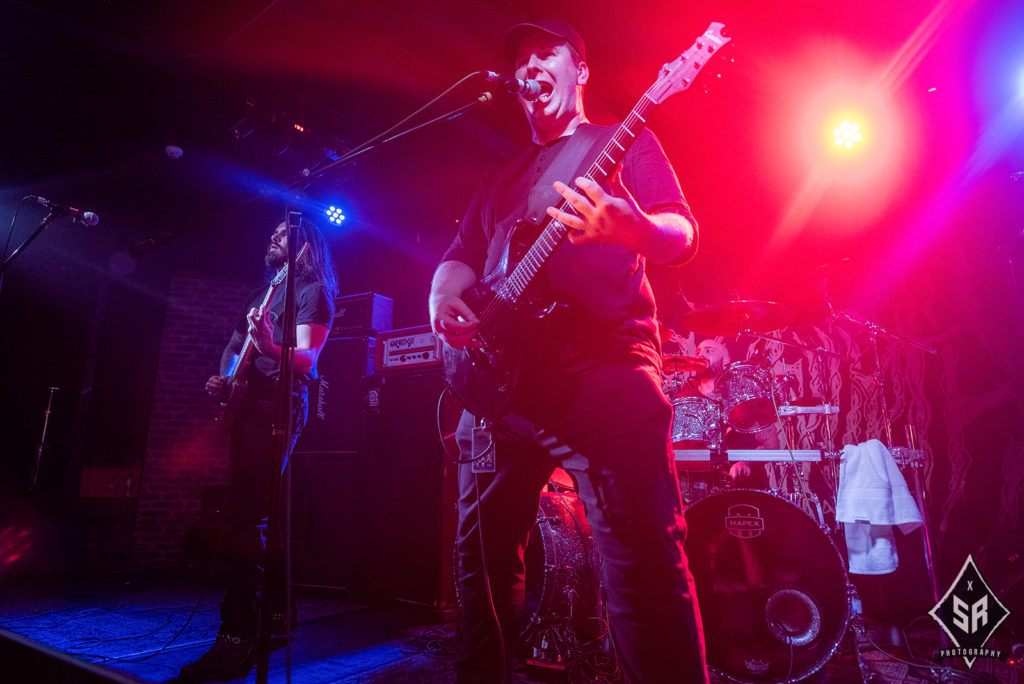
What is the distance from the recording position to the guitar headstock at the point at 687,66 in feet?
5.16

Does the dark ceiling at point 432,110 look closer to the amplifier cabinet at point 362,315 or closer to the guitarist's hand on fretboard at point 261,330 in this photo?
the amplifier cabinet at point 362,315

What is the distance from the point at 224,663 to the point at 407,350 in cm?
229

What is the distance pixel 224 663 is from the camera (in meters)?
2.63

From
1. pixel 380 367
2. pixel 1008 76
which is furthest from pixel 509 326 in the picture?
pixel 1008 76

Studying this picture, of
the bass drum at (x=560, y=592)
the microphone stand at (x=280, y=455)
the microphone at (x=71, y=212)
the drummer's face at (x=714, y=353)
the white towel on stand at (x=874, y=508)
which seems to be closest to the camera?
the microphone stand at (x=280, y=455)

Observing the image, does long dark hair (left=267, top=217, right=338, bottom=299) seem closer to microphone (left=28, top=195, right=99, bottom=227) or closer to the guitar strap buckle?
the guitar strap buckle

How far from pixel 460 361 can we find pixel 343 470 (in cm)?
324

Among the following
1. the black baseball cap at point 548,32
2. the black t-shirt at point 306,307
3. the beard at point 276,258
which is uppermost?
the black baseball cap at point 548,32

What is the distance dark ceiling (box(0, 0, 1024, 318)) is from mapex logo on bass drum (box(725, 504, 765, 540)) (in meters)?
3.17

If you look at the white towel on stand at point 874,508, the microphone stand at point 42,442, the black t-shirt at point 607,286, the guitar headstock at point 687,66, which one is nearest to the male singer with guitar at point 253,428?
the black t-shirt at point 607,286

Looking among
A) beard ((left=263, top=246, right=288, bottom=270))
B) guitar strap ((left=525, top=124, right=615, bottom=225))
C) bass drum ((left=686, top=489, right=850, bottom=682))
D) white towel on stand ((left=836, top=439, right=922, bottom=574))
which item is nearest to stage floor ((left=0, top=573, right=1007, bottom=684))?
bass drum ((left=686, top=489, right=850, bottom=682))

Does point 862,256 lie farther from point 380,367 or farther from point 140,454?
point 140,454

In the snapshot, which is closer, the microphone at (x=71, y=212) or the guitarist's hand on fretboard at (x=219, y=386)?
the guitarist's hand on fretboard at (x=219, y=386)

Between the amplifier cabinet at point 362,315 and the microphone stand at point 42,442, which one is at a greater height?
the amplifier cabinet at point 362,315
